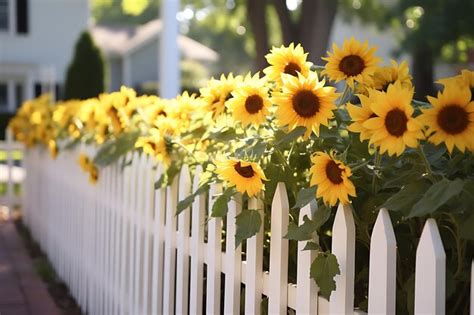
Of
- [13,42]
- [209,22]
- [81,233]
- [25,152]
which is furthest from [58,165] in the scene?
[209,22]

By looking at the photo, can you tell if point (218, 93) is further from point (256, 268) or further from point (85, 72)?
point (85, 72)

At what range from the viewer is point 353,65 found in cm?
223

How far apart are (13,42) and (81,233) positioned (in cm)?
2156

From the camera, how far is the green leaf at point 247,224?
7.91ft

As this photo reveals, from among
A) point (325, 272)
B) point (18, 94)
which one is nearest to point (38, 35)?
point (18, 94)

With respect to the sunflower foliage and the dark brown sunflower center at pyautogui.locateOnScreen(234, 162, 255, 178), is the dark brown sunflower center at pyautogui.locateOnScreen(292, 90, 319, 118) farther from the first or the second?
the dark brown sunflower center at pyautogui.locateOnScreen(234, 162, 255, 178)

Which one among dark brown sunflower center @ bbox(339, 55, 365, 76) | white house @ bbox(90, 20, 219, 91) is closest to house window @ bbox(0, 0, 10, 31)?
white house @ bbox(90, 20, 219, 91)

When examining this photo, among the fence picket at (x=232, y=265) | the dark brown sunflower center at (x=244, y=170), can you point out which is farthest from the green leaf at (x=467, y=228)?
the fence picket at (x=232, y=265)

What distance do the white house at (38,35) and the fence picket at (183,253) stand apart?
22851mm

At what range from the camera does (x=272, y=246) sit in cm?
240

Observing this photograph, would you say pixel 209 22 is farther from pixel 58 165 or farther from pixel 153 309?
pixel 153 309

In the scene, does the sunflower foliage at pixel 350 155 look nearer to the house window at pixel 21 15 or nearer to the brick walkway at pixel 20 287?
the brick walkway at pixel 20 287

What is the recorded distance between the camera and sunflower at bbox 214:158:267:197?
230 cm

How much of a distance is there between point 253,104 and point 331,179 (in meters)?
0.54
